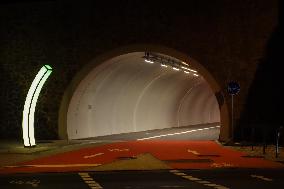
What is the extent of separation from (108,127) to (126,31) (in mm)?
7798

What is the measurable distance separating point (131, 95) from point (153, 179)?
2151 cm

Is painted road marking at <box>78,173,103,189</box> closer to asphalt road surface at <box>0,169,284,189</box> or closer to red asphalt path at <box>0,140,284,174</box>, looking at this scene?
asphalt road surface at <box>0,169,284,189</box>

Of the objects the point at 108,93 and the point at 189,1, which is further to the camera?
the point at 108,93

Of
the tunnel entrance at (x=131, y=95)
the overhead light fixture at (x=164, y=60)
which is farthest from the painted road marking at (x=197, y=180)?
the overhead light fixture at (x=164, y=60)

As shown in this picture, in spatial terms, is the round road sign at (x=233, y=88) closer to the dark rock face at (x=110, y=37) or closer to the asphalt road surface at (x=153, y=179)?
the dark rock face at (x=110, y=37)

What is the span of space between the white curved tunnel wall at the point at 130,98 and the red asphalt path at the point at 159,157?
155 inches

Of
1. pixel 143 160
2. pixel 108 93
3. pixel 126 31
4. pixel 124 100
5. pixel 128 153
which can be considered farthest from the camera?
pixel 124 100

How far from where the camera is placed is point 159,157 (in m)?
21.6

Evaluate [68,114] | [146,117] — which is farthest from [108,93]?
[146,117]

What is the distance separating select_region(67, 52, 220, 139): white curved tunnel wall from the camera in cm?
3091

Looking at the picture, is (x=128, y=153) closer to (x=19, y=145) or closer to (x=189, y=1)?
(x=19, y=145)

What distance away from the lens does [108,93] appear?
111 feet

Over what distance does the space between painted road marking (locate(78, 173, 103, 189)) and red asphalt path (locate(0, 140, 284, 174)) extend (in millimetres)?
1375

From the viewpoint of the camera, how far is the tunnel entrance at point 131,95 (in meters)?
30.2
